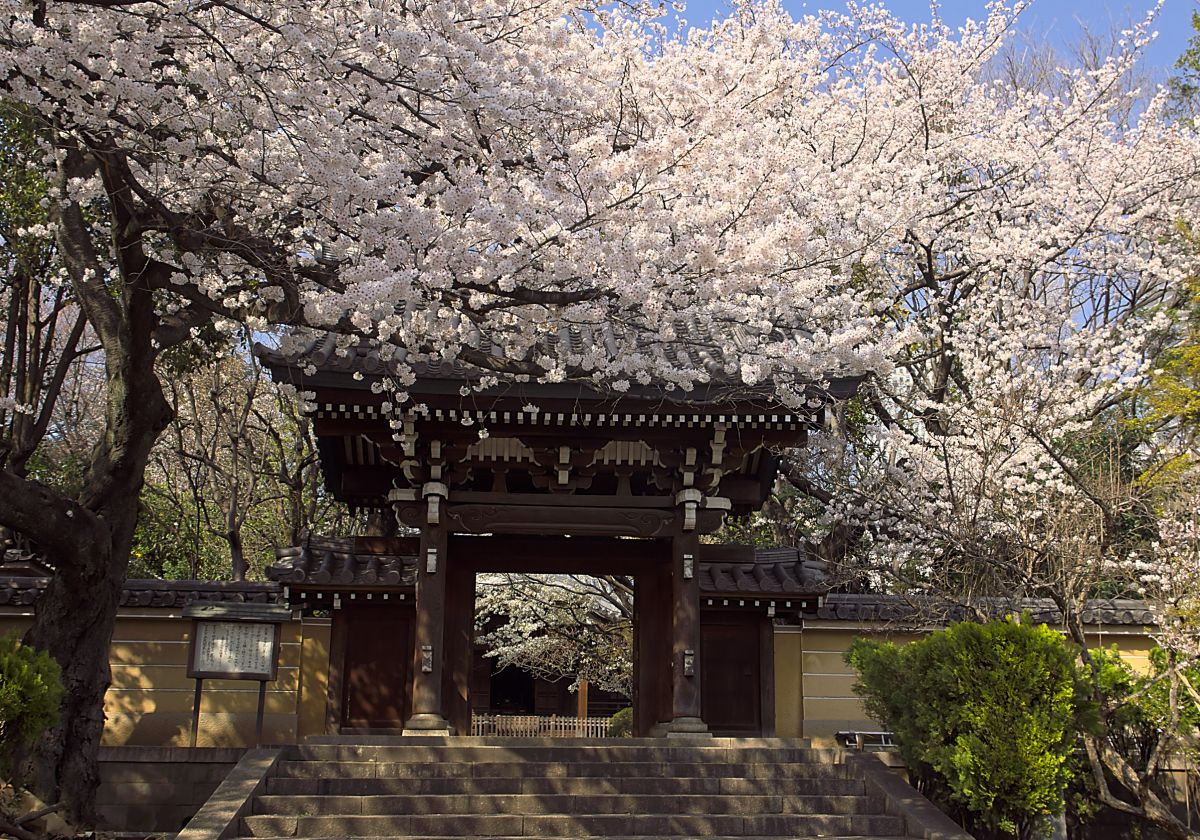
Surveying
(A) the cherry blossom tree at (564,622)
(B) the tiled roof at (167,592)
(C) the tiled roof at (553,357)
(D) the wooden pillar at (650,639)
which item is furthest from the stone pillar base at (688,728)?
(A) the cherry blossom tree at (564,622)

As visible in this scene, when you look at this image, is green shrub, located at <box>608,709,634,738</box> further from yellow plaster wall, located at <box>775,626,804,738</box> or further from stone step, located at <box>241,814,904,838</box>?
stone step, located at <box>241,814,904,838</box>

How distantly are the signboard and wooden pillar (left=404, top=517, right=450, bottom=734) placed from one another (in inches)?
70.8

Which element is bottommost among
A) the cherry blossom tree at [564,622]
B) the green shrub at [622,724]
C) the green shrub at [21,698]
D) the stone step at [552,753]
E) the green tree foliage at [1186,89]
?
the green shrub at [622,724]

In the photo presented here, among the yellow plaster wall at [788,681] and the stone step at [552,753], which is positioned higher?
the yellow plaster wall at [788,681]

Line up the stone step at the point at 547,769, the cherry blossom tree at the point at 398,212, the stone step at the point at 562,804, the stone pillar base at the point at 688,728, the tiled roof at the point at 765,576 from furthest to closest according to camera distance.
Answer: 1. the tiled roof at the point at 765,576
2. the stone pillar base at the point at 688,728
3. the stone step at the point at 547,769
4. the stone step at the point at 562,804
5. the cherry blossom tree at the point at 398,212

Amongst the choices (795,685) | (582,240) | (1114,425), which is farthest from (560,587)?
(582,240)

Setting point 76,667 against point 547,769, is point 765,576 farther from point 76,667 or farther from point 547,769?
point 76,667

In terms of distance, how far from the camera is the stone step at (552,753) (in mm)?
9555

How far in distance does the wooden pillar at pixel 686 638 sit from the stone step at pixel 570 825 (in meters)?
1.79

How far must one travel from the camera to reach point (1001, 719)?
8523 mm

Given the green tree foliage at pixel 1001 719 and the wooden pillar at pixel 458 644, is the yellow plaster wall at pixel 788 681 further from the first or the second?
the green tree foliage at pixel 1001 719

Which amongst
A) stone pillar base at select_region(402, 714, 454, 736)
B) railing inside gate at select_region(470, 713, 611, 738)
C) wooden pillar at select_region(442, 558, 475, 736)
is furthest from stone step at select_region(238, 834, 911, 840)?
railing inside gate at select_region(470, 713, 611, 738)

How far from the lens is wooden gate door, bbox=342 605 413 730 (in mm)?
12141

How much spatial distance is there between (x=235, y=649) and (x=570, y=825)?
462 cm
